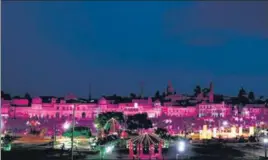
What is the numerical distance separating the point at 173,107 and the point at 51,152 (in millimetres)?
60577

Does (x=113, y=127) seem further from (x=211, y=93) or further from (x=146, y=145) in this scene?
(x=211, y=93)

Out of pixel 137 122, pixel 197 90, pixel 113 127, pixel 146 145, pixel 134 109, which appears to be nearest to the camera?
pixel 146 145

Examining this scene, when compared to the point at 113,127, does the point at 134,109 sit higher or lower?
higher

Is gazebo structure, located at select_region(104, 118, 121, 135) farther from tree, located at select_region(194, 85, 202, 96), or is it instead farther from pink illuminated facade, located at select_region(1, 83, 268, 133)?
tree, located at select_region(194, 85, 202, 96)

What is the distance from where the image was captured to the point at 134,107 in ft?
261

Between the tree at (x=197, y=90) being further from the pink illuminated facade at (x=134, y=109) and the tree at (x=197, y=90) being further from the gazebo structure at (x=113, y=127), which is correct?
the gazebo structure at (x=113, y=127)

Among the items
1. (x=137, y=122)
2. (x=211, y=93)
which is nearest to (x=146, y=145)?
(x=137, y=122)

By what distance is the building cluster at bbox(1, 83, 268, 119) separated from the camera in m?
77.8

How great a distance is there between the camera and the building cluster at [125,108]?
77750mm

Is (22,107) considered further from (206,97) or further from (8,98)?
(206,97)

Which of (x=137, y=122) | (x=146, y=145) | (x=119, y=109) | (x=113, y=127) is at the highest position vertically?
(x=119, y=109)

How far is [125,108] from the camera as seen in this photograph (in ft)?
260

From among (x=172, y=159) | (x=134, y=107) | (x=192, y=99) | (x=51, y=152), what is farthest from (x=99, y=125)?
(x=192, y=99)

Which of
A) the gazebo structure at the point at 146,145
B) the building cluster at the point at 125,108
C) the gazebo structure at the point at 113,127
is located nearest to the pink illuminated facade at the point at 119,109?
the building cluster at the point at 125,108
